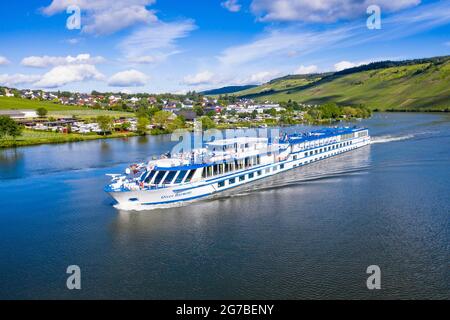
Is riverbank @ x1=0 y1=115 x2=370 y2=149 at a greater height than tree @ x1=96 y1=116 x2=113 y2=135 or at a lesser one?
lesser

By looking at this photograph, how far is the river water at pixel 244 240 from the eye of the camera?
18.7m

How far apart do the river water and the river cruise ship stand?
106cm

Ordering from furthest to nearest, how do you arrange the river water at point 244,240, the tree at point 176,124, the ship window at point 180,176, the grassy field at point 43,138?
the tree at point 176,124
the grassy field at point 43,138
the ship window at point 180,176
the river water at point 244,240

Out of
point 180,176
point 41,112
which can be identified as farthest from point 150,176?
point 41,112

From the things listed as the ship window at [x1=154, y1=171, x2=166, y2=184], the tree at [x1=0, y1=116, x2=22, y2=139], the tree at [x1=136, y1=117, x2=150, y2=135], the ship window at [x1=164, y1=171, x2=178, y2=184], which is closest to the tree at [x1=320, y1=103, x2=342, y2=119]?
the tree at [x1=136, y1=117, x2=150, y2=135]

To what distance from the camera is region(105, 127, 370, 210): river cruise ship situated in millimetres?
29281

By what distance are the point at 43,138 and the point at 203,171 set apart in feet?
180

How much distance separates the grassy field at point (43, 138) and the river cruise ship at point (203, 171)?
42407 millimetres

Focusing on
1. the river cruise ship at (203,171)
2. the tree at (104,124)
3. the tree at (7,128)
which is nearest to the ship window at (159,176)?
the river cruise ship at (203,171)

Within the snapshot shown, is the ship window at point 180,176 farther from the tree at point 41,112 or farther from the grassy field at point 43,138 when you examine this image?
the tree at point 41,112

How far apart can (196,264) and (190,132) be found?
7406 cm

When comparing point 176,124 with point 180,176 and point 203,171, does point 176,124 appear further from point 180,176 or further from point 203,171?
point 180,176

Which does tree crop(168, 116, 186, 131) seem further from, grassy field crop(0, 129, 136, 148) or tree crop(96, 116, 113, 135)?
tree crop(96, 116, 113, 135)
